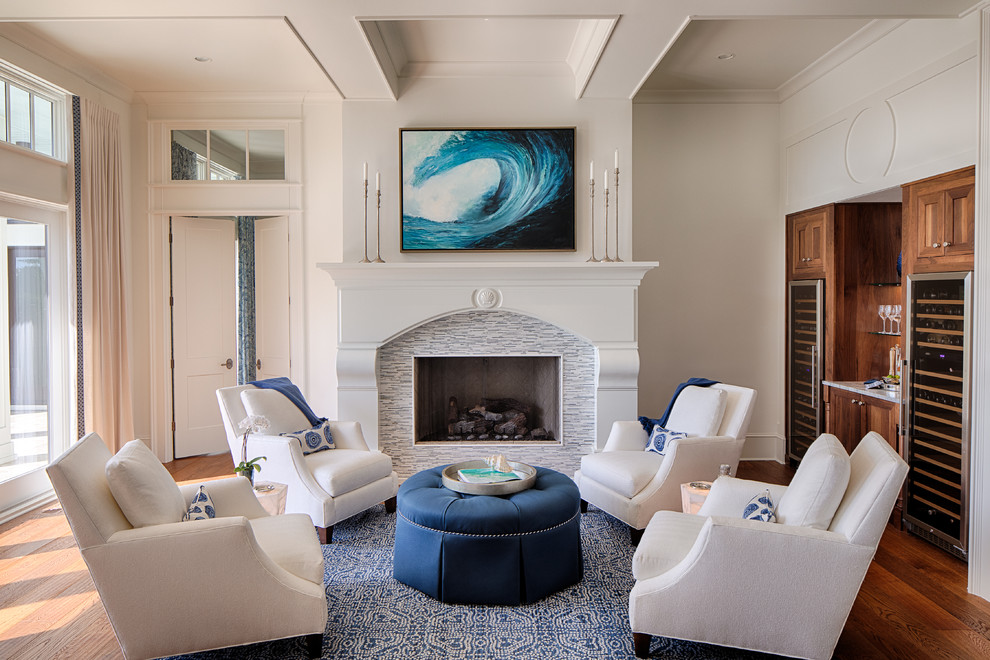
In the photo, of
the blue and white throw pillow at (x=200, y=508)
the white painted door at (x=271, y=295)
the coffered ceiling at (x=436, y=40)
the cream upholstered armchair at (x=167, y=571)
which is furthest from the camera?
the white painted door at (x=271, y=295)

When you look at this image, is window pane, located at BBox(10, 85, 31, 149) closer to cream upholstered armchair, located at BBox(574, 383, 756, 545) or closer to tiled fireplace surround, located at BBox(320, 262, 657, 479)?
tiled fireplace surround, located at BBox(320, 262, 657, 479)

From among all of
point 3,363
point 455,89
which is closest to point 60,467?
point 3,363

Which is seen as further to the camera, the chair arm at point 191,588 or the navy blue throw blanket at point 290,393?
the navy blue throw blanket at point 290,393

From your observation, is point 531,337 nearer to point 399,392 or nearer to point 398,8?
point 399,392

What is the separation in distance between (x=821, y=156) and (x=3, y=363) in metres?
5.63

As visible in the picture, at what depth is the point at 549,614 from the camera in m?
2.60

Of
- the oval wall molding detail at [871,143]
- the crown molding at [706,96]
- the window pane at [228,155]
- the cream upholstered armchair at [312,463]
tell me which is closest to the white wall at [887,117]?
the oval wall molding detail at [871,143]

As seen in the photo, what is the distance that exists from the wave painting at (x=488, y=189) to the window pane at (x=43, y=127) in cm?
239

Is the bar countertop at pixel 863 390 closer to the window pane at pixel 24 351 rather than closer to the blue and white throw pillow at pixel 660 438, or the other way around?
the blue and white throw pillow at pixel 660 438

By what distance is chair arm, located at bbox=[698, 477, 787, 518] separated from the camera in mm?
2631

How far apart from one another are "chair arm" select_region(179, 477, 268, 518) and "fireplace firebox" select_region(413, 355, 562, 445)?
6.67ft

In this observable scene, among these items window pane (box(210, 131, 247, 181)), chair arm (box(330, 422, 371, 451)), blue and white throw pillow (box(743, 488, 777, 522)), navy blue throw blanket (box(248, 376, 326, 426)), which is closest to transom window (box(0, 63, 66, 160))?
window pane (box(210, 131, 247, 181))

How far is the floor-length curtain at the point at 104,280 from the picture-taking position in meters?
4.44

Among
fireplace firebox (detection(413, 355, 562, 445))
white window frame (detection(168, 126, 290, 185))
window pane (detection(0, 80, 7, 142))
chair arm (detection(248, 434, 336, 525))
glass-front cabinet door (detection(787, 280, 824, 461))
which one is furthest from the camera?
white window frame (detection(168, 126, 290, 185))
